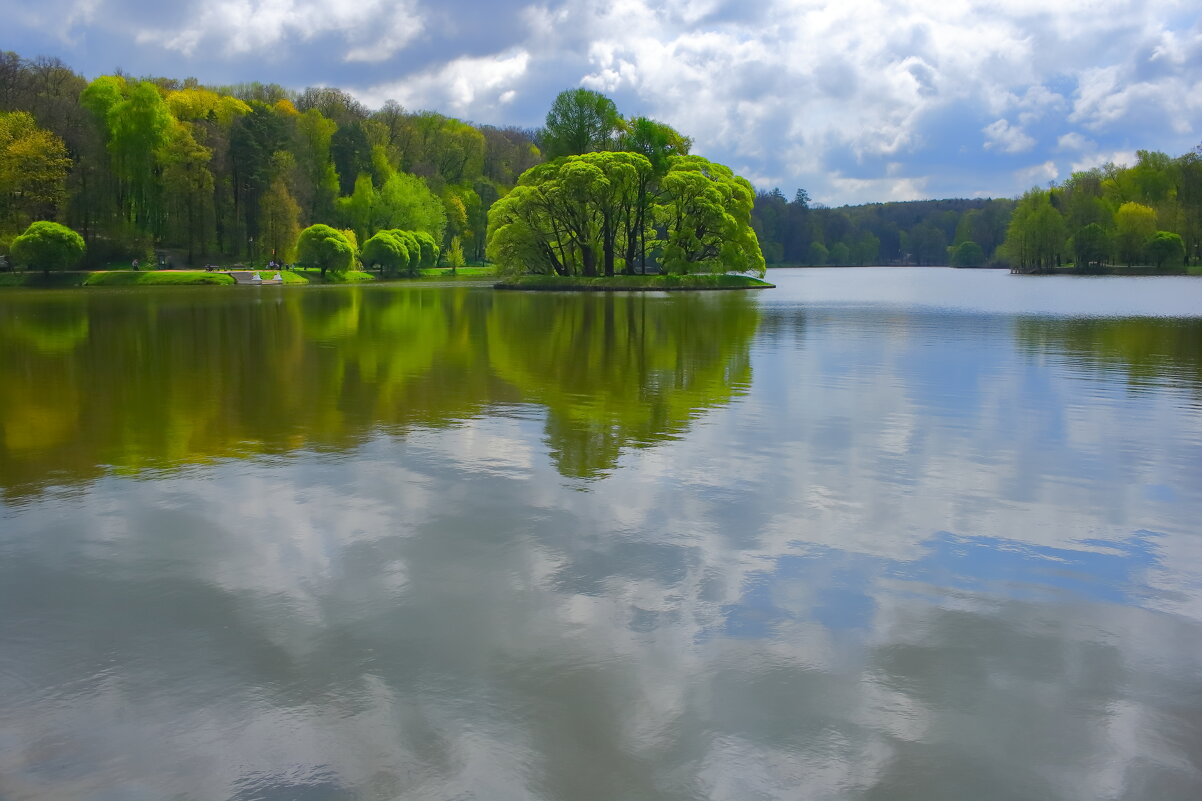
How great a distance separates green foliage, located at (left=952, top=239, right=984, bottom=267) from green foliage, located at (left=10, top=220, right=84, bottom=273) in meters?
154

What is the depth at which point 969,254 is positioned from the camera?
176 m

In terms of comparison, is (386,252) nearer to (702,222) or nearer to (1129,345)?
(702,222)

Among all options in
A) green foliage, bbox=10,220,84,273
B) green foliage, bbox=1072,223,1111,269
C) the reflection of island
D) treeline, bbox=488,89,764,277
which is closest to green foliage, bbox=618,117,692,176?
treeline, bbox=488,89,764,277

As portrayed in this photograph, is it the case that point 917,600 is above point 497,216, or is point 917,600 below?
below

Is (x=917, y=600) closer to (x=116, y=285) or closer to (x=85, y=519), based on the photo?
(x=85, y=519)

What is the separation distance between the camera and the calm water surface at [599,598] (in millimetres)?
4125

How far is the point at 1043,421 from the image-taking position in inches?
491

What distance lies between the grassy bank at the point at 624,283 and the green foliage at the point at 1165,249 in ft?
200

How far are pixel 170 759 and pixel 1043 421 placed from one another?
11687 millimetres

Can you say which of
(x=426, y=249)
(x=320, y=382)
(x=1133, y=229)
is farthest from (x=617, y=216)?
(x=1133, y=229)

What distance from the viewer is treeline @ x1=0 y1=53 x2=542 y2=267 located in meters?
74.1

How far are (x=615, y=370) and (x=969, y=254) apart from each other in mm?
175627

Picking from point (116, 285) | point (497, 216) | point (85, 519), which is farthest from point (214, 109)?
point (85, 519)

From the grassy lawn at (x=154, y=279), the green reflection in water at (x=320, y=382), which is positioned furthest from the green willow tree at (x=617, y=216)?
the green reflection in water at (x=320, y=382)
